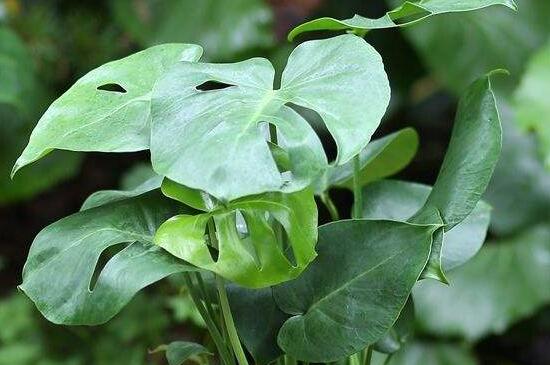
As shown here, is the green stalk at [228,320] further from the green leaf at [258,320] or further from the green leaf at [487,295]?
the green leaf at [487,295]

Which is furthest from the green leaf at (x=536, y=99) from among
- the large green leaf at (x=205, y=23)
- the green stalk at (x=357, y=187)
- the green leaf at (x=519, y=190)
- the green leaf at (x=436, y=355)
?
the green stalk at (x=357, y=187)

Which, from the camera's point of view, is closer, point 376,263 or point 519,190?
point 376,263

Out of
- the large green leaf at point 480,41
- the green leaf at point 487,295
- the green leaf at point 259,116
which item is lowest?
the green leaf at point 487,295

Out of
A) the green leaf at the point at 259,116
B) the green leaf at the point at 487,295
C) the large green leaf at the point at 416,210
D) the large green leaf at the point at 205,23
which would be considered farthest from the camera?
A: the large green leaf at the point at 205,23

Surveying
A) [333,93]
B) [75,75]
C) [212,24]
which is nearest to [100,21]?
[75,75]

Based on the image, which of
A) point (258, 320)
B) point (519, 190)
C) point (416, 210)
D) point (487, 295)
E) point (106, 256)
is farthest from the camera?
point (106, 256)

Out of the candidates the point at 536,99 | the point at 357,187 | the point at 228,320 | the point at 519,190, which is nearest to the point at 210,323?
the point at 228,320

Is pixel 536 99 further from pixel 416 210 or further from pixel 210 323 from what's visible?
pixel 210 323
